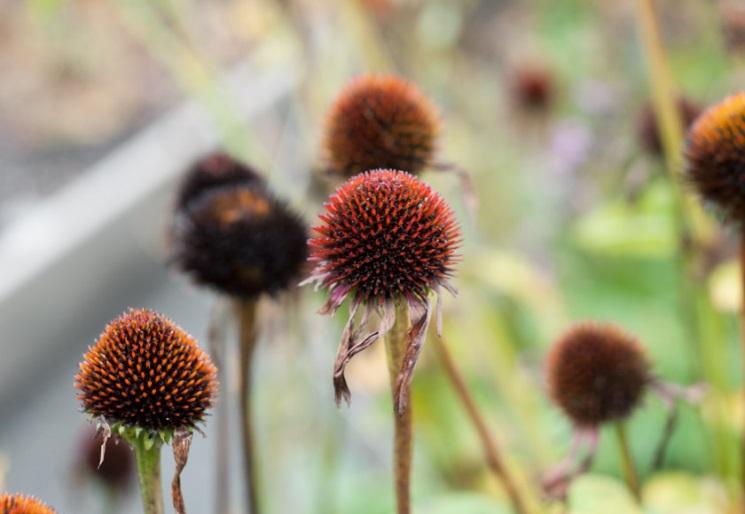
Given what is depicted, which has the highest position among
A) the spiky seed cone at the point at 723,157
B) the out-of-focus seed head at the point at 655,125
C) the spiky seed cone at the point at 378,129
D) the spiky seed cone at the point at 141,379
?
the out-of-focus seed head at the point at 655,125

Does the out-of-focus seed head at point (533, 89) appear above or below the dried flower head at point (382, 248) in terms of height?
above

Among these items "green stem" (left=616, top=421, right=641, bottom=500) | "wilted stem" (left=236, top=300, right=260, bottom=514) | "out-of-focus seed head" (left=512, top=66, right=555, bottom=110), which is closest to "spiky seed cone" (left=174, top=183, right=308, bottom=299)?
"wilted stem" (left=236, top=300, right=260, bottom=514)

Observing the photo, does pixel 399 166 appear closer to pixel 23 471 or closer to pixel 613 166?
pixel 613 166

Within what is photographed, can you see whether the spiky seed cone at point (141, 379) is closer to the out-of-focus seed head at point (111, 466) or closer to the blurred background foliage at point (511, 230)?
the blurred background foliage at point (511, 230)

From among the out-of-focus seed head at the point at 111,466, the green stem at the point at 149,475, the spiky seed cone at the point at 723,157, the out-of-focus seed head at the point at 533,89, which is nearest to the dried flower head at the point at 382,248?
the green stem at the point at 149,475

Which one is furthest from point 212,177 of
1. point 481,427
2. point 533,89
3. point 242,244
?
point 533,89

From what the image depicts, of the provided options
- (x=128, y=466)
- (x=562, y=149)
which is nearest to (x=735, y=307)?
(x=128, y=466)
